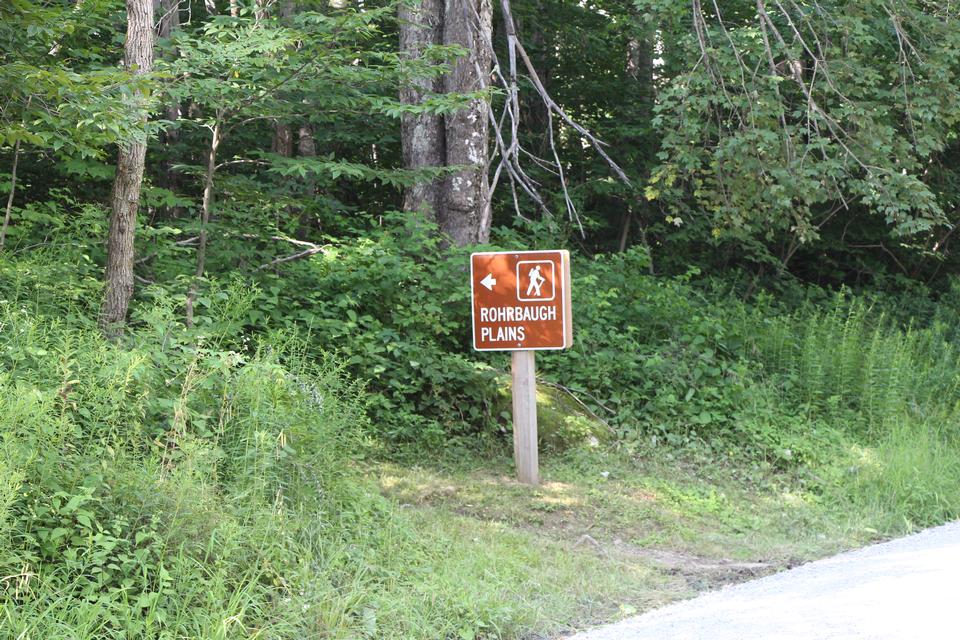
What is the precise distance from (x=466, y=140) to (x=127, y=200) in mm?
4383

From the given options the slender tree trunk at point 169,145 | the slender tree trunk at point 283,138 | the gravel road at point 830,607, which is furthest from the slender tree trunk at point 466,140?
the gravel road at point 830,607

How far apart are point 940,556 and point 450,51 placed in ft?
17.5

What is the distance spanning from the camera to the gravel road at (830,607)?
458cm

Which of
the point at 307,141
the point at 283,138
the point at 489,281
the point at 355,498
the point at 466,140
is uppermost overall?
the point at 283,138

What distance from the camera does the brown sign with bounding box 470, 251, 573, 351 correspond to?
25.6ft

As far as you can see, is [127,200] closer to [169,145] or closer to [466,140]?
[169,145]

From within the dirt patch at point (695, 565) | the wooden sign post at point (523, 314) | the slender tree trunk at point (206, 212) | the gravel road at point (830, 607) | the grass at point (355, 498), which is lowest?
the dirt patch at point (695, 565)

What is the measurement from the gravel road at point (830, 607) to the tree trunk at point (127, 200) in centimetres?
445

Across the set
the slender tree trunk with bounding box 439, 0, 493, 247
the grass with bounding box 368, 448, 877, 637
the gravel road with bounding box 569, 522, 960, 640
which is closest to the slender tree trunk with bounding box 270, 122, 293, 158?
the slender tree trunk with bounding box 439, 0, 493, 247

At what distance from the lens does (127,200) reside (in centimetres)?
729

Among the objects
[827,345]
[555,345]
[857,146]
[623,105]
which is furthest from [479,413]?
→ [623,105]

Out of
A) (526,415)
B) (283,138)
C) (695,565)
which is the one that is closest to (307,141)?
(283,138)

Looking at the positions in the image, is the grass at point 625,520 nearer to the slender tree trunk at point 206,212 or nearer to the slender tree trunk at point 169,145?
the slender tree trunk at point 206,212

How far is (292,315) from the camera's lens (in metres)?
8.56
